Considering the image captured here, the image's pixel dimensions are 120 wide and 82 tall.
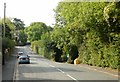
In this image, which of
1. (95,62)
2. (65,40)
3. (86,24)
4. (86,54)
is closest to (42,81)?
(86,24)

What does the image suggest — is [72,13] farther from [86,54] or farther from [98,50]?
[86,54]

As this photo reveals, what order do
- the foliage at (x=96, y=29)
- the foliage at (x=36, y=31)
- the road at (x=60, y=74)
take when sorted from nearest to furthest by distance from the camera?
the road at (x=60, y=74)
the foliage at (x=96, y=29)
the foliage at (x=36, y=31)

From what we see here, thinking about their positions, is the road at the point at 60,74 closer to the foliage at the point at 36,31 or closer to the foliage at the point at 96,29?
the foliage at the point at 96,29

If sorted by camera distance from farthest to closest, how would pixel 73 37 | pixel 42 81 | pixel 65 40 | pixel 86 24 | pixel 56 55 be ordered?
pixel 56 55
pixel 65 40
pixel 73 37
pixel 86 24
pixel 42 81

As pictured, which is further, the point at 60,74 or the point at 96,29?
the point at 96,29

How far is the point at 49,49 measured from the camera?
8619 cm

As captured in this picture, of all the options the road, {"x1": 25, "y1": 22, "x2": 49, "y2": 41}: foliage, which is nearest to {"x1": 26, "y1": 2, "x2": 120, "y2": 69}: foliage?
the road

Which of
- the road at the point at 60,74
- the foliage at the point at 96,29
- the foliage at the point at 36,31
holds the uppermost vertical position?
the foliage at the point at 36,31

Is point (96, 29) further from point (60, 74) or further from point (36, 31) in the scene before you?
point (36, 31)

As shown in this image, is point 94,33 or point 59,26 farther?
point 59,26

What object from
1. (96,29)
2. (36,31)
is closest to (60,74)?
(96,29)

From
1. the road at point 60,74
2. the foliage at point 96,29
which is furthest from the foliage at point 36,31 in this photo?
the road at point 60,74

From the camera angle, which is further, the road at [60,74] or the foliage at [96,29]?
the foliage at [96,29]

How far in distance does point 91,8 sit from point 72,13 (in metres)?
7.53
